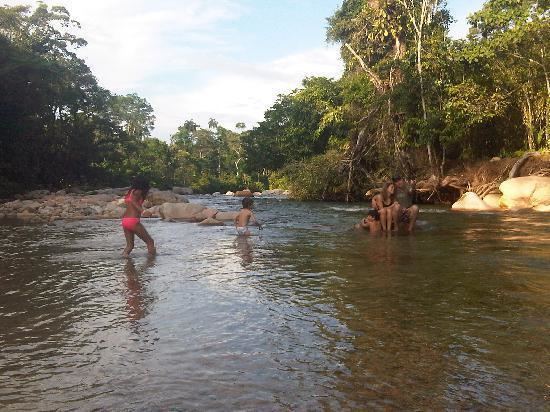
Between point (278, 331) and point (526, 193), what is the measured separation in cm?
1733

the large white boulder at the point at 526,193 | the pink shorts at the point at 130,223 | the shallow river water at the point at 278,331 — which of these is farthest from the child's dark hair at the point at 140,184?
the large white boulder at the point at 526,193

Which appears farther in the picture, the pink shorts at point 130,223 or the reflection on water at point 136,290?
the pink shorts at point 130,223

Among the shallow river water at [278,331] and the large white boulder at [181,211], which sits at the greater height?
the large white boulder at [181,211]

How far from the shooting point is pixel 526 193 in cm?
1869

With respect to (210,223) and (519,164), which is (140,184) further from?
(519,164)

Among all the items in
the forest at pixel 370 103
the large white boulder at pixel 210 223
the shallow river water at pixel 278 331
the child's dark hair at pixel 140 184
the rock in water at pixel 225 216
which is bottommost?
the shallow river water at pixel 278 331

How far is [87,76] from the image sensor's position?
40469mm

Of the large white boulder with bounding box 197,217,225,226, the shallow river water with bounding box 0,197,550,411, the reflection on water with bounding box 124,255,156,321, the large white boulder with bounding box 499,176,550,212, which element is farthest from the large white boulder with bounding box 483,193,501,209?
the reflection on water with bounding box 124,255,156,321

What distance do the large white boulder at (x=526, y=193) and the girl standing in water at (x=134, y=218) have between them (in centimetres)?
1467

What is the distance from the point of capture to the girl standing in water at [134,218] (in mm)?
8672

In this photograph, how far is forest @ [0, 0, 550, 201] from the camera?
23.0 meters

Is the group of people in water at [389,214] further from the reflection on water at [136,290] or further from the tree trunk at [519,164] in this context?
the tree trunk at [519,164]

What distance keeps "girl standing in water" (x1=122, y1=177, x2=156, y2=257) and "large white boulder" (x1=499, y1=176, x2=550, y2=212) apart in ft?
48.1

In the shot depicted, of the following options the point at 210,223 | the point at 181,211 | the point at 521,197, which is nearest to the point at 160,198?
the point at 181,211
